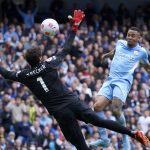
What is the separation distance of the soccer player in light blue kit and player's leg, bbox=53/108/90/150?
4.79 feet

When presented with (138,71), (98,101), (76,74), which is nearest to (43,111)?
(76,74)

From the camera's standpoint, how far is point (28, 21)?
30.2 meters

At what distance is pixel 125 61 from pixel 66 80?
387 inches

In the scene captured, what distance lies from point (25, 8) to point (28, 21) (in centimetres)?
87

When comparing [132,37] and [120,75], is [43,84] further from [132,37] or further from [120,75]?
[132,37]

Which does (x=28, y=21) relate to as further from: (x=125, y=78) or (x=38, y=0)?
(x=125, y=78)

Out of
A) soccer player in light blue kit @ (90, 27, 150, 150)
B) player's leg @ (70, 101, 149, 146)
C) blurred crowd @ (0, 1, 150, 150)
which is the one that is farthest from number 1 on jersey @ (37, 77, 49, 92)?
blurred crowd @ (0, 1, 150, 150)

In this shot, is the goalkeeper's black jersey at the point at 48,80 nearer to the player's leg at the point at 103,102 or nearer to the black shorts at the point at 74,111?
the black shorts at the point at 74,111

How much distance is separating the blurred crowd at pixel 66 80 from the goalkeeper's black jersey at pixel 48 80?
7.70 meters

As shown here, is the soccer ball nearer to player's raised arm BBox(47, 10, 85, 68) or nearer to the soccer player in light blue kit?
player's raised arm BBox(47, 10, 85, 68)

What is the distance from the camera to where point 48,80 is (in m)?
15.4

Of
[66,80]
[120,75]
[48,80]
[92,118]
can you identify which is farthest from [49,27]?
[66,80]

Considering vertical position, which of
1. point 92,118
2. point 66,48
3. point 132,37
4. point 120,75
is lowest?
point 92,118

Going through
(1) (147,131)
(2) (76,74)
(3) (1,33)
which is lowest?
(1) (147,131)
